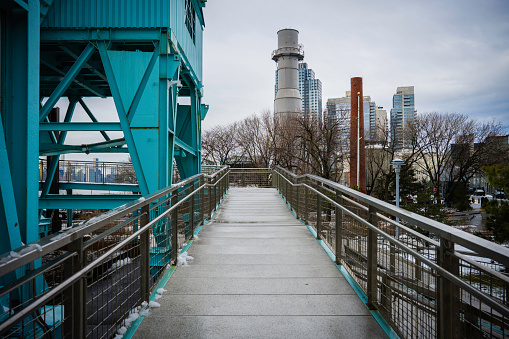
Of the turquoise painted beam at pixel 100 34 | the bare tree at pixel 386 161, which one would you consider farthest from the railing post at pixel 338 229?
the bare tree at pixel 386 161

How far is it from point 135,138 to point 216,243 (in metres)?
4.33

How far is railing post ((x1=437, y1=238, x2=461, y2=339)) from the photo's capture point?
2.08 m

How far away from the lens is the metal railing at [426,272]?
1817mm

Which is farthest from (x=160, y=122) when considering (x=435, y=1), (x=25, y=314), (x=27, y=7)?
(x=435, y=1)

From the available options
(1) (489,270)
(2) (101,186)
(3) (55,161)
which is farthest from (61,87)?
(1) (489,270)

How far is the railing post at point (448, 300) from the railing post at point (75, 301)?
7.11ft


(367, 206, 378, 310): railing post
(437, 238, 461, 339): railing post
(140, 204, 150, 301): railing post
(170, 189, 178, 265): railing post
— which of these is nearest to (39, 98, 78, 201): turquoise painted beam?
(170, 189, 178, 265): railing post

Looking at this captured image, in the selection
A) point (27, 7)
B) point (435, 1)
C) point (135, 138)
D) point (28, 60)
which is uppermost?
point (435, 1)

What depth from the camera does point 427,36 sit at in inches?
1202

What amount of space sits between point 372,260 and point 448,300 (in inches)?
50.4

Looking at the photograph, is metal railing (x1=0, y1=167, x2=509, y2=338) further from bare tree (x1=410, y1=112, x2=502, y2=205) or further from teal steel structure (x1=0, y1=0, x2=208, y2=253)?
bare tree (x1=410, y1=112, x2=502, y2=205)

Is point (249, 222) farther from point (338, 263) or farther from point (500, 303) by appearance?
point (500, 303)

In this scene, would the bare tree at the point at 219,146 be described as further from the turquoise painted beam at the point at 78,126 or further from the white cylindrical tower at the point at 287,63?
the turquoise painted beam at the point at 78,126

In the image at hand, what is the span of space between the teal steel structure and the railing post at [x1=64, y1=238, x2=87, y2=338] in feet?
12.1
